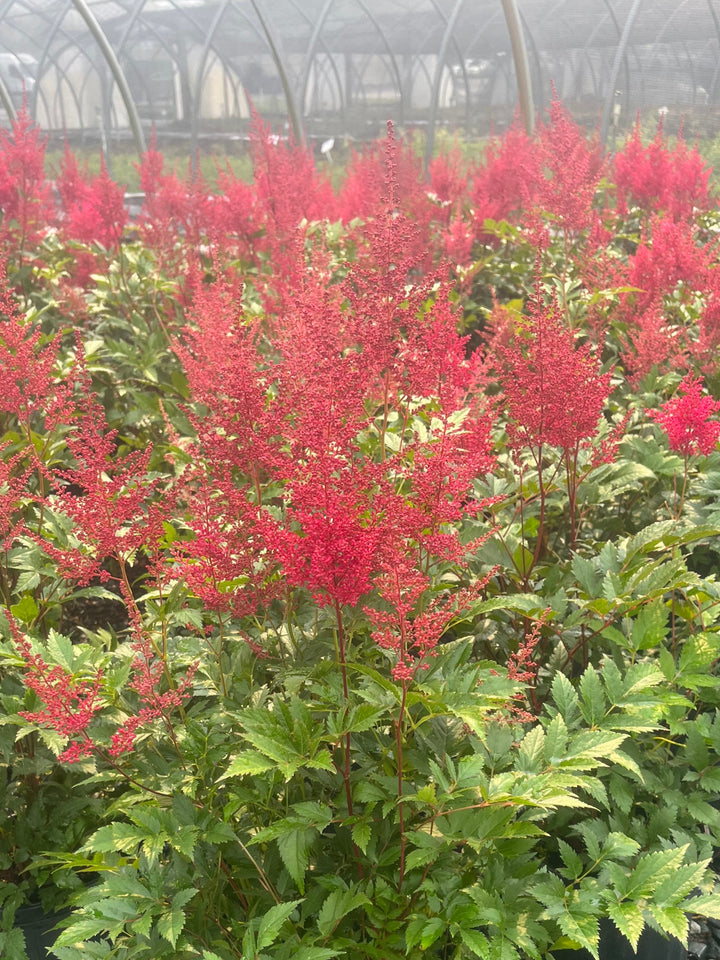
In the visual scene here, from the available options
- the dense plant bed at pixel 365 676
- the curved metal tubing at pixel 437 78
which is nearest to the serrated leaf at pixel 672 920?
the dense plant bed at pixel 365 676

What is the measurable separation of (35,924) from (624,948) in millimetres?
1557

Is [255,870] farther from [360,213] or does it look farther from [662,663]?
[360,213]

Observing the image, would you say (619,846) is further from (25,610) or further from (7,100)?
(7,100)

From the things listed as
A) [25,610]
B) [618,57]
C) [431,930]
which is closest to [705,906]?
[431,930]

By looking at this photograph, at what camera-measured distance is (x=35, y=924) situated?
7.79 feet

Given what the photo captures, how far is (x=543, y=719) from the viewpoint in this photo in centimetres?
194

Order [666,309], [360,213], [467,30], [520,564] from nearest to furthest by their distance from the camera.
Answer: [520,564]
[666,309]
[360,213]
[467,30]

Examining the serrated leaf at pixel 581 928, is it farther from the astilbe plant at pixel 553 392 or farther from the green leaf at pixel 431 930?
the astilbe plant at pixel 553 392

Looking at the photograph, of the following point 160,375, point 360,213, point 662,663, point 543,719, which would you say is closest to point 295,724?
point 543,719

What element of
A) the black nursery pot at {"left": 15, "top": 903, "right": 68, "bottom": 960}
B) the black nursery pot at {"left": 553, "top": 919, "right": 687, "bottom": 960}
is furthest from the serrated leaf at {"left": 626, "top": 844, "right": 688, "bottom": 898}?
the black nursery pot at {"left": 15, "top": 903, "right": 68, "bottom": 960}

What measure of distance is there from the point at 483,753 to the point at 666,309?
3482mm

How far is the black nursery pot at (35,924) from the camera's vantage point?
93.4 inches

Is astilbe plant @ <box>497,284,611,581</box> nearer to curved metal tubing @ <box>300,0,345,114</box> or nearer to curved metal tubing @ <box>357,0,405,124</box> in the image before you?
curved metal tubing @ <box>300,0,345,114</box>

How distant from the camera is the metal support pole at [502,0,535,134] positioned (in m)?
9.39
